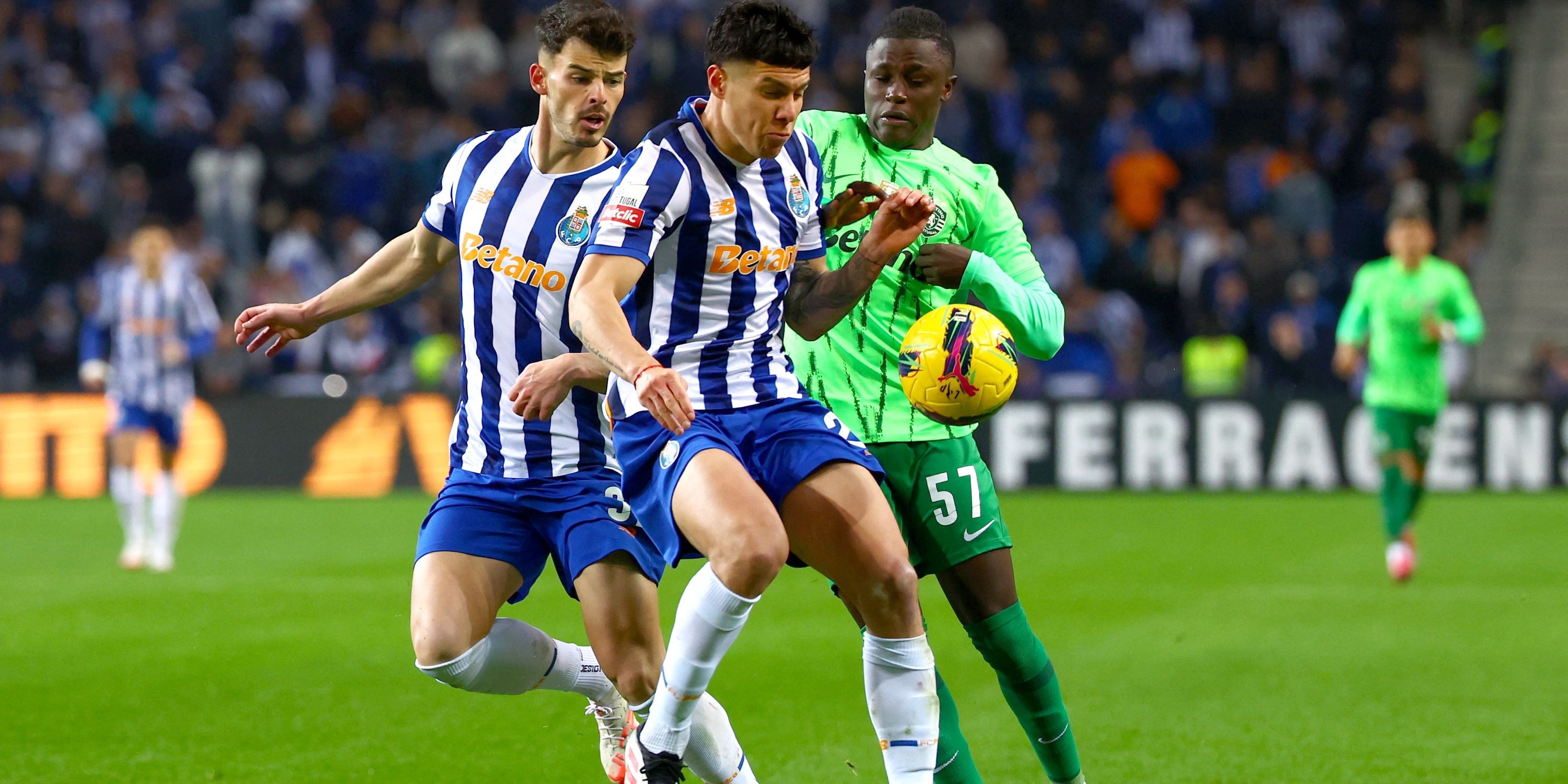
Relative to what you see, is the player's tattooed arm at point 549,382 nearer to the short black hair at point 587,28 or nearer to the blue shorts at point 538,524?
the blue shorts at point 538,524

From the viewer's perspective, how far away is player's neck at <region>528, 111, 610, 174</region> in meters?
4.84

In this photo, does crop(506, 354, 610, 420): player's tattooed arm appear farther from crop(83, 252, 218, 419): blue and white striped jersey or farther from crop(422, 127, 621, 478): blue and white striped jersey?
crop(83, 252, 218, 419): blue and white striped jersey

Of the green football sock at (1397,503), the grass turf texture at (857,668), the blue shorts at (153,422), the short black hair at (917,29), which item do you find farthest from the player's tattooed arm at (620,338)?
the blue shorts at (153,422)

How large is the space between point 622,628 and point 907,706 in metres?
0.83

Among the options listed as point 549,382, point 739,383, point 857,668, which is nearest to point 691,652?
point 739,383

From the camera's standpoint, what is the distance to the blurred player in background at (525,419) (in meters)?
4.59

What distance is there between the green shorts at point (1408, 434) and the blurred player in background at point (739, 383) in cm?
706

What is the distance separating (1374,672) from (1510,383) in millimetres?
11374

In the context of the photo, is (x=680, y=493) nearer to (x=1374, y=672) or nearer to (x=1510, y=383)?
(x=1374, y=672)

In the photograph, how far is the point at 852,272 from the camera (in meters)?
4.30

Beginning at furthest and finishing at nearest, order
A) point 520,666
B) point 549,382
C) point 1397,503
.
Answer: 1. point 1397,503
2. point 520,666
3. point 549,382

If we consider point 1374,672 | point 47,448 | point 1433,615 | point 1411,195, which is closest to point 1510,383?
point 1411,195

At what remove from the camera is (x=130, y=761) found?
551cm

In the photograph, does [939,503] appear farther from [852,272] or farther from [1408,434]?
[1408,434]
